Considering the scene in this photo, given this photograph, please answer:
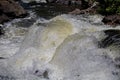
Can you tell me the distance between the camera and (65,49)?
35.5ft

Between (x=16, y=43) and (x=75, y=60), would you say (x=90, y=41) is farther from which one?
(x=16, y=43)

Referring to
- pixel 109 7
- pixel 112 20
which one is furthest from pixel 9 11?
pixel 112 20

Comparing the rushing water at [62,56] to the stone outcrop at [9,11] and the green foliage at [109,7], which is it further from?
the stone outcrop at [9,11]

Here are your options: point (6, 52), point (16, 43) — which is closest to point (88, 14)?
point (16, 43)

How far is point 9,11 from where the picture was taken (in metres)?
19.6

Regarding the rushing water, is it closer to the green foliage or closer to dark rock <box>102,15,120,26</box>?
dark rock <box>102,15,120,26</box>

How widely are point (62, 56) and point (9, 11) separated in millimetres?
9633

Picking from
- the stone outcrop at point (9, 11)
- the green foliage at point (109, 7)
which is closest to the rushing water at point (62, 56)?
the green foliage at point (109, 7)

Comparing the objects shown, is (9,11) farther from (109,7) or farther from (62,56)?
(62,56)

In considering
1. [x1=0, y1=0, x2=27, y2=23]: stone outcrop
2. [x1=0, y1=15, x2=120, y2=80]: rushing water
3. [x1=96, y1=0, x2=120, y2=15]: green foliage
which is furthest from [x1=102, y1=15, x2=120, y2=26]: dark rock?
[x1=0, y1=0, x2=27, y2=23]: stone outcrop

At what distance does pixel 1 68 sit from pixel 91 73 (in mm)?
2943

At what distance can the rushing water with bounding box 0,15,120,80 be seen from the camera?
9.69 metres

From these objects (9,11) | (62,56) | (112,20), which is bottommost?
(9,11)

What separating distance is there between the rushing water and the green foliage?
6261 millimetres
